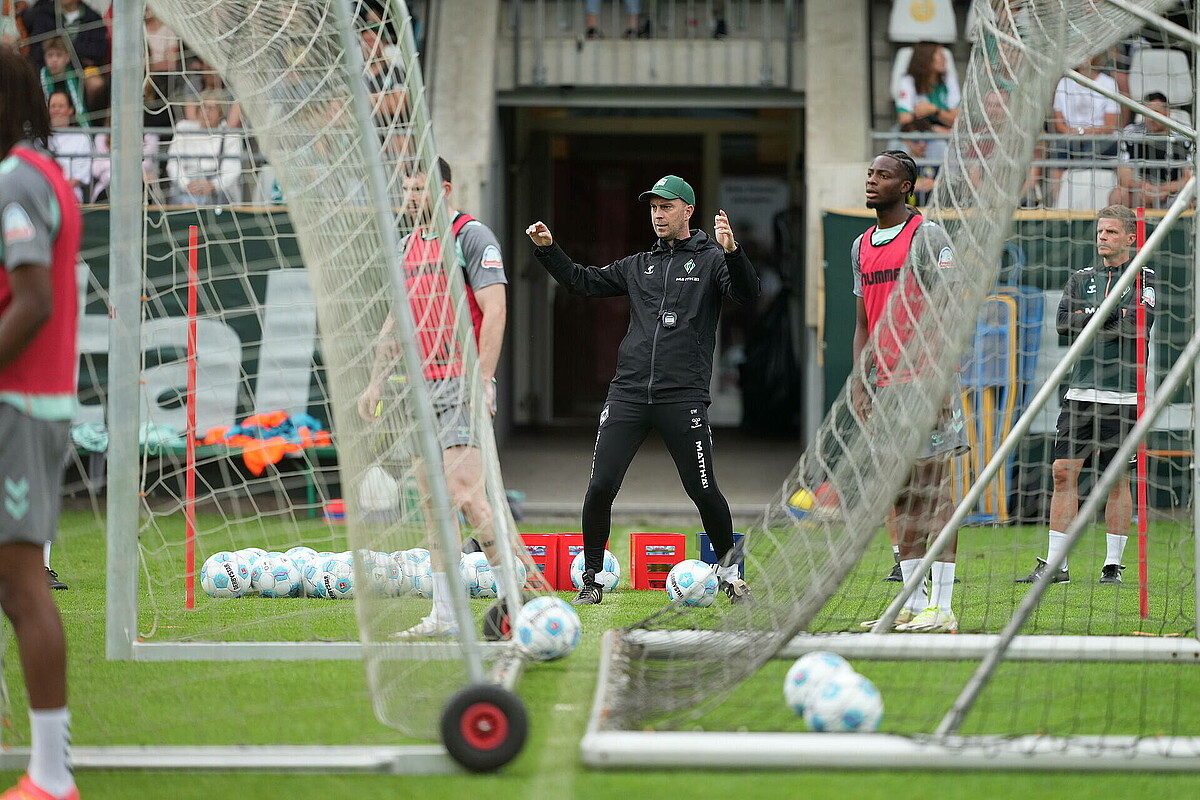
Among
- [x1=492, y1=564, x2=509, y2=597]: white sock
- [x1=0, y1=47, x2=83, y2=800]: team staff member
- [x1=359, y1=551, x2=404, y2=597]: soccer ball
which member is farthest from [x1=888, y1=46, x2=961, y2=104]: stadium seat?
[x1=0, y1=47, x2=83, y2=800]: team staff member

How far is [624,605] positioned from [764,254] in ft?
35.6

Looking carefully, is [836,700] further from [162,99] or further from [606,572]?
[162,99]

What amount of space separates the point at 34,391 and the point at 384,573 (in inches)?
70.9

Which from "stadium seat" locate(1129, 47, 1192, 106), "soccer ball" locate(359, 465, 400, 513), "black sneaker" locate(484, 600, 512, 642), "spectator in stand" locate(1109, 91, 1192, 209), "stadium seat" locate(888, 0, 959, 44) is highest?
"stadium seat" locate(888, 0, 959, 44)

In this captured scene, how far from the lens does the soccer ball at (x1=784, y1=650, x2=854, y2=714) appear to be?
4273 mm

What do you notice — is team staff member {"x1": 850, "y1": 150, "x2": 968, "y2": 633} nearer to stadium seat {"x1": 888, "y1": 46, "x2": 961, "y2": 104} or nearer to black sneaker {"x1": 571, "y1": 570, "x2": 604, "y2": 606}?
black sneaker {"x1": 571, "y1": 570, "x2": 604, "y2": 606}

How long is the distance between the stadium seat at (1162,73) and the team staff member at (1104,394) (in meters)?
1.14

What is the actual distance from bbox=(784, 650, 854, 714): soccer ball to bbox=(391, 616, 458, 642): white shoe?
1.40 m

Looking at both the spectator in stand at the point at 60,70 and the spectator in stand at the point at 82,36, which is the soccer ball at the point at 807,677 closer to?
the spectator in stand at the point at 82,36

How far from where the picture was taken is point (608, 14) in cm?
1535

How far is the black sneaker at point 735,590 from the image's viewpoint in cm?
624

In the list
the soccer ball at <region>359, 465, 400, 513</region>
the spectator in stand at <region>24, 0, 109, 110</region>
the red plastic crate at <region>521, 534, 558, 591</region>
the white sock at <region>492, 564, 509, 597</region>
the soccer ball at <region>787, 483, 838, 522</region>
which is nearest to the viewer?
the soccer ball at <region>359, 465, 400, 513</region>

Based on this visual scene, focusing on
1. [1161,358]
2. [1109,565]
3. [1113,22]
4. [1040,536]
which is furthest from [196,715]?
[1161,358]

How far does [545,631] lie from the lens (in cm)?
522
